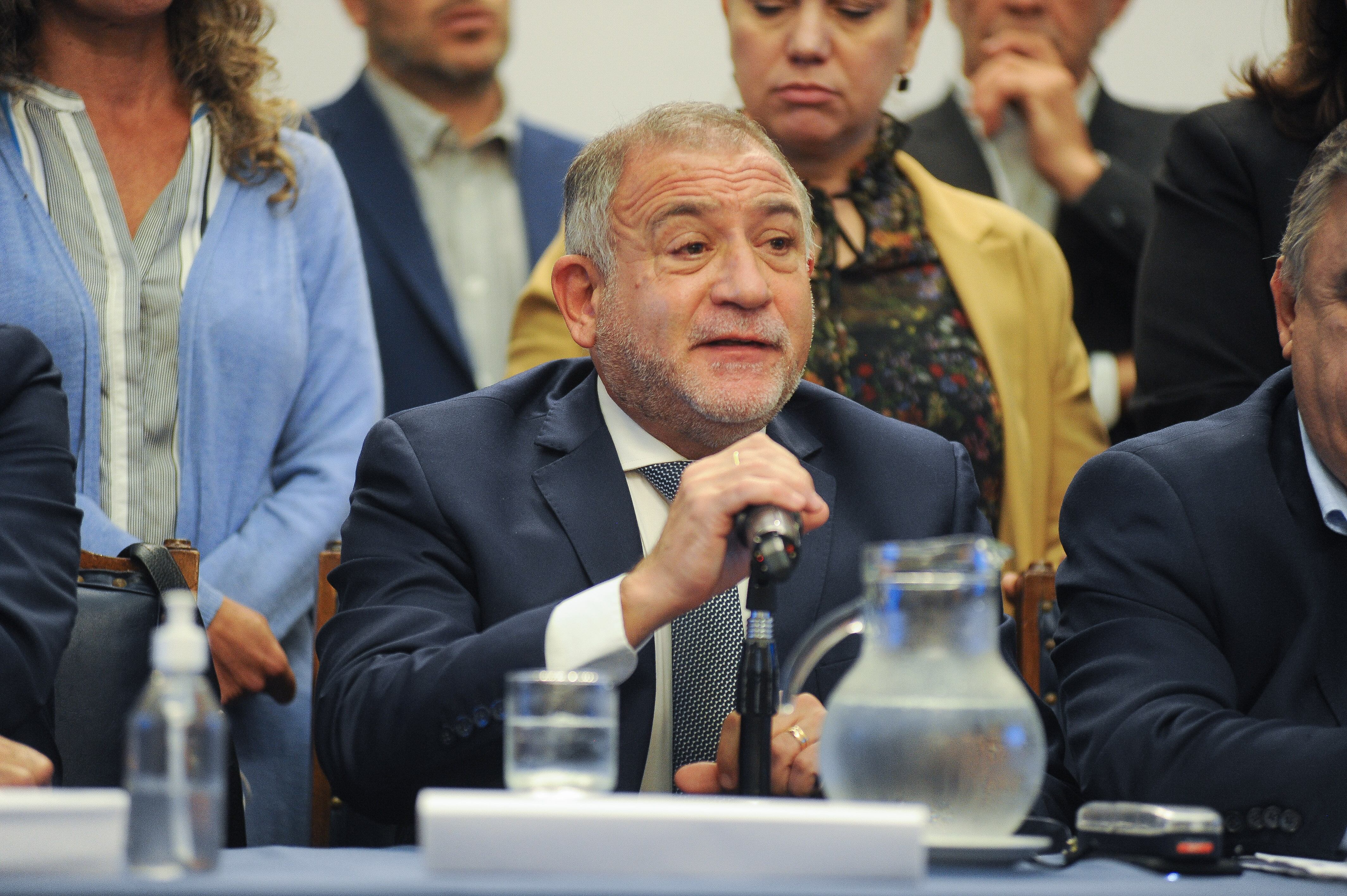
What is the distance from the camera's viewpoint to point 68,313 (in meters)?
2.51

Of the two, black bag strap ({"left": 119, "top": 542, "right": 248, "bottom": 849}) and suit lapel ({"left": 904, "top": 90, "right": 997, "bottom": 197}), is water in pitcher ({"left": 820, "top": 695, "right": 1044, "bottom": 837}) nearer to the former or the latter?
black bag strap ({"left": 119, "top": 542, "right": 248, "bottom": 849})

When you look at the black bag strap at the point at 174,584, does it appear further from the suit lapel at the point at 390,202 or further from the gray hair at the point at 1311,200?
the gray hair at the point at 1311,200

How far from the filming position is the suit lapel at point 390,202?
3.23m

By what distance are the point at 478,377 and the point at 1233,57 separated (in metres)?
2.03

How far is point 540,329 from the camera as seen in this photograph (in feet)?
9.82

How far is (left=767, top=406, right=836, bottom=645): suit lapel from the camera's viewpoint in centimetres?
207

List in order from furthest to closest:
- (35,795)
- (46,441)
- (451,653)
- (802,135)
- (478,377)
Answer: (478,377) → (802,135) → (46,441) → (451,653) → (35,795)

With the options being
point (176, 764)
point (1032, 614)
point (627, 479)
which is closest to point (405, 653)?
point (627, 479)

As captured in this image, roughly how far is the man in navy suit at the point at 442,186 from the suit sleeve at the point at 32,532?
43.2 inches

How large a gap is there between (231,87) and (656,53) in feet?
3.88

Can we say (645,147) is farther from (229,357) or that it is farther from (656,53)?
(656,53)

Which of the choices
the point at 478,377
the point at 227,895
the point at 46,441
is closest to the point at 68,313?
the point at 46,441

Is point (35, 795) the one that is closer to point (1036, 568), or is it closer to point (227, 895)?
point (227, 895)

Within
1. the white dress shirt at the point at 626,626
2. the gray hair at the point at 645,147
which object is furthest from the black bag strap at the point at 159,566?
the gray hair at the point at 645,147
